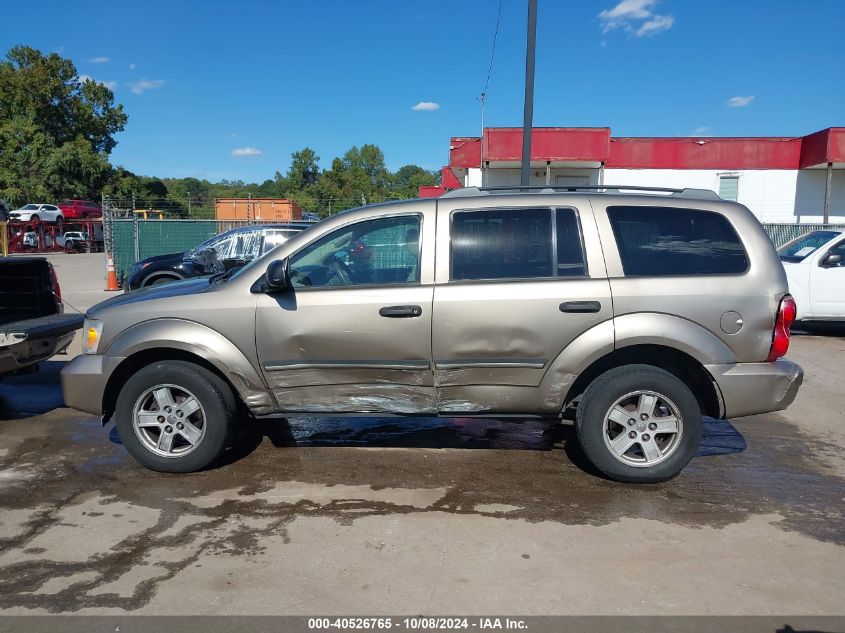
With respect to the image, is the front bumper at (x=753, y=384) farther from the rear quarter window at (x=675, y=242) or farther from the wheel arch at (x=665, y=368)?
the rear quarter window at (x=675, y=242)

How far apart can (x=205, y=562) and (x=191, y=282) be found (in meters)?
2.35

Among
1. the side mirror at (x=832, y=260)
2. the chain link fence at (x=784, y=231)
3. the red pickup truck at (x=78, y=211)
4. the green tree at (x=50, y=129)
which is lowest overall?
the side mirror at (x=832, y=260)

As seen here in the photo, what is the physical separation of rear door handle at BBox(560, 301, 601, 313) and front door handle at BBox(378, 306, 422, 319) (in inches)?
37.5

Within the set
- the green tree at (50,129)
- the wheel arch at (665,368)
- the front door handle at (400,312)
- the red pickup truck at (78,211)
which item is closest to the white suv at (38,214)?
the red pickup truck at (78,211)

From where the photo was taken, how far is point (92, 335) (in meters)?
4.73

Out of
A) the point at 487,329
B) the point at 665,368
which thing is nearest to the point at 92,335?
the point at 487,329

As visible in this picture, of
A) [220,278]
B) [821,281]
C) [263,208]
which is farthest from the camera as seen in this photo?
[263,208]

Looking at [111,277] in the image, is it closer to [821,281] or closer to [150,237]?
[150,237]

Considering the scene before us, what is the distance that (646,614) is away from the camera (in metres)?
3.01

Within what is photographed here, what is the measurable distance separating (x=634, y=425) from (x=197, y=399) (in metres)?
3.01

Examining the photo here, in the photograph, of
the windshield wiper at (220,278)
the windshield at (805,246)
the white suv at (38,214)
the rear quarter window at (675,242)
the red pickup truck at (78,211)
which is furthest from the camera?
the red pickup truck at (78,211)

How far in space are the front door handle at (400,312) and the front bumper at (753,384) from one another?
Answer: 194 cm

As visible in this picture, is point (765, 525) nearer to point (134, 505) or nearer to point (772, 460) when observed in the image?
point (772, 460)

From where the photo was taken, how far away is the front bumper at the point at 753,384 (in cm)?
432
